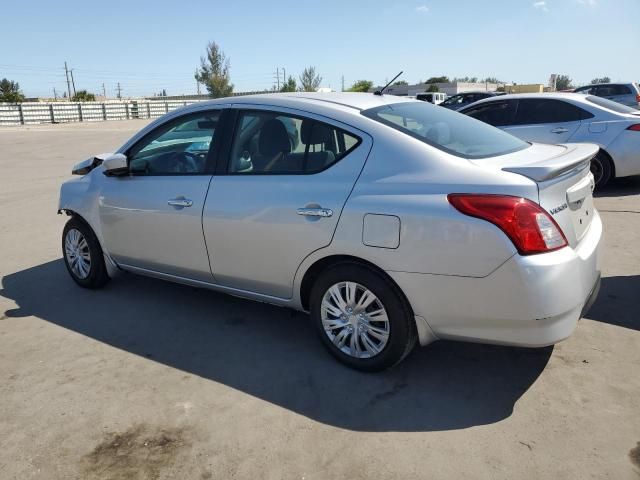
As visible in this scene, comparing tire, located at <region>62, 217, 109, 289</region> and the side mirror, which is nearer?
the side mirror

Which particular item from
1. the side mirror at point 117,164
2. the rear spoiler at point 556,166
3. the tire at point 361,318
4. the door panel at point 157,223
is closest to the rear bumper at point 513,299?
the tire at point 361,318

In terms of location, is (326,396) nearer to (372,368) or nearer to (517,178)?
(372,368)

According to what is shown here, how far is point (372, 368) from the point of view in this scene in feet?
10.6

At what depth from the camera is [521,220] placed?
2617 millimetres

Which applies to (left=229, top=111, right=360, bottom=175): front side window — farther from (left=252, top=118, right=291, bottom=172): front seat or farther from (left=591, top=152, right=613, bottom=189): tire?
(left=591, top=152, right=613, bottom=189): tire

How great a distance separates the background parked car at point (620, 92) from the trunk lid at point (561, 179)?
17.7m

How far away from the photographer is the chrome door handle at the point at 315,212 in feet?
10.3

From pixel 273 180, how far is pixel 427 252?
116cm

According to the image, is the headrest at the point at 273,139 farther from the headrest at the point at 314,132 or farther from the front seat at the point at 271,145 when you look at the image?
the headrest at the point at 314,132

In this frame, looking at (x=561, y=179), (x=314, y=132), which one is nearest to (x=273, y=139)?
(x=314, y=132)

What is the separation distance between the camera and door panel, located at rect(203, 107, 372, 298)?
3166mm

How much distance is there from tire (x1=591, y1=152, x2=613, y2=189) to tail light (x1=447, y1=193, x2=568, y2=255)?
6079 millimetres

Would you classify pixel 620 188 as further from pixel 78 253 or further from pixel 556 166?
pixel 78 253

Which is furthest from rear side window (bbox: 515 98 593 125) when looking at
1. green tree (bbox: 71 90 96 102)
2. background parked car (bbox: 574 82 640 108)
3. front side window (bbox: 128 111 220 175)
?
green tree (bbox: 71 90 96 102)
